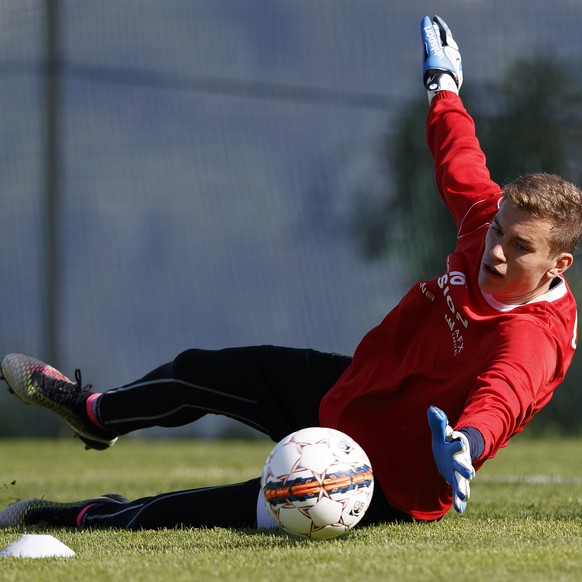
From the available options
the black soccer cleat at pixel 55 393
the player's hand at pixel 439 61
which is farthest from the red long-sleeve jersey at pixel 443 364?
the black soccer cleat at pixel 55 393

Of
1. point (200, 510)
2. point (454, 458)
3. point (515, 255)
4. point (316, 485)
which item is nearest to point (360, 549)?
point (316, 485)

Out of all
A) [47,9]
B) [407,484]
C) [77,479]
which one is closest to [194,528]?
[407,484]

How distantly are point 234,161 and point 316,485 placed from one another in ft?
29.3

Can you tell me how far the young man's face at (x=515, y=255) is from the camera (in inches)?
148

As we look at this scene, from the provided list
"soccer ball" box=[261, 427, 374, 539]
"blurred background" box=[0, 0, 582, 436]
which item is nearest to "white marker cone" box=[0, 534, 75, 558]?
"soccer ball" box=[261, 427, 374, 539]

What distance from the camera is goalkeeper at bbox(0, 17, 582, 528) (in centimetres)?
365

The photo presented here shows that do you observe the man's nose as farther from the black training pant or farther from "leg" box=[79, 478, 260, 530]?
"leg" box=[79, 478, 260, 530]

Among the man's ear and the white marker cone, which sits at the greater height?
the man's ear

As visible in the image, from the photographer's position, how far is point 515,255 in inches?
149

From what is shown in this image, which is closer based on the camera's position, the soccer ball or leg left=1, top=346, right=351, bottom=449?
the soccer ball

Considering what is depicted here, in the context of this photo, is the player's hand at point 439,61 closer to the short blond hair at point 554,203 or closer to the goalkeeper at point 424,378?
the goalkeeper at point 424,378

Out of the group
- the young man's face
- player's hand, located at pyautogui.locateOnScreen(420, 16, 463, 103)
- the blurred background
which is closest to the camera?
the young man's face

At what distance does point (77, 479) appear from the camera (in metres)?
7.12

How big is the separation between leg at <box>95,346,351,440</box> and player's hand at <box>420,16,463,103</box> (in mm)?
1478
